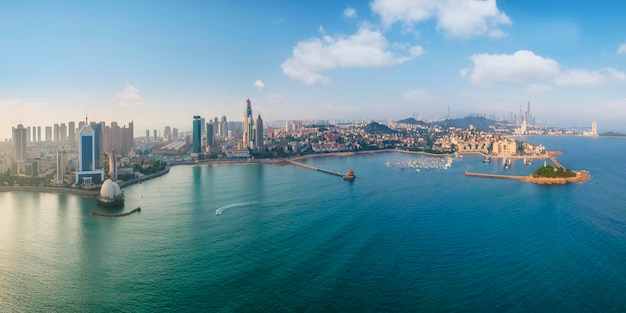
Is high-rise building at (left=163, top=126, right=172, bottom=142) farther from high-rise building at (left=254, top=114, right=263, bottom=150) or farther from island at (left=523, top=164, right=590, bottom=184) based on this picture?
island at (left=523, top=164, right=590, bottom=184)

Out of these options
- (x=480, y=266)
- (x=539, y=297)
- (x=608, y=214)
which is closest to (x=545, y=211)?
(x=608, y=214)

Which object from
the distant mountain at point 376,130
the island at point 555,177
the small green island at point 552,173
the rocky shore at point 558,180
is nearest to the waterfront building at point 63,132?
the island at point 555,177

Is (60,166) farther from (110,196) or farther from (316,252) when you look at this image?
(316,252)

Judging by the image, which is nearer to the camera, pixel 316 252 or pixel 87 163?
pixel 316 252

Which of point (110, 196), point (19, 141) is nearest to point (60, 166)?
point (19, 141)

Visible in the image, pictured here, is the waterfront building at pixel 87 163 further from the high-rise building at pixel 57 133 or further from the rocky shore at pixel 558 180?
the rocky shore at pixel 558 180

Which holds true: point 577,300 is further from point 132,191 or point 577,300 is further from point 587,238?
point 132,191

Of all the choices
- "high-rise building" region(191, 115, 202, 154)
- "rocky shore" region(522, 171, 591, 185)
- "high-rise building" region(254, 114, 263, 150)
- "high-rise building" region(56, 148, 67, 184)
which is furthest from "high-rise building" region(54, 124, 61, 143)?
"rocky shore" region(522, 171, 591, 185)
